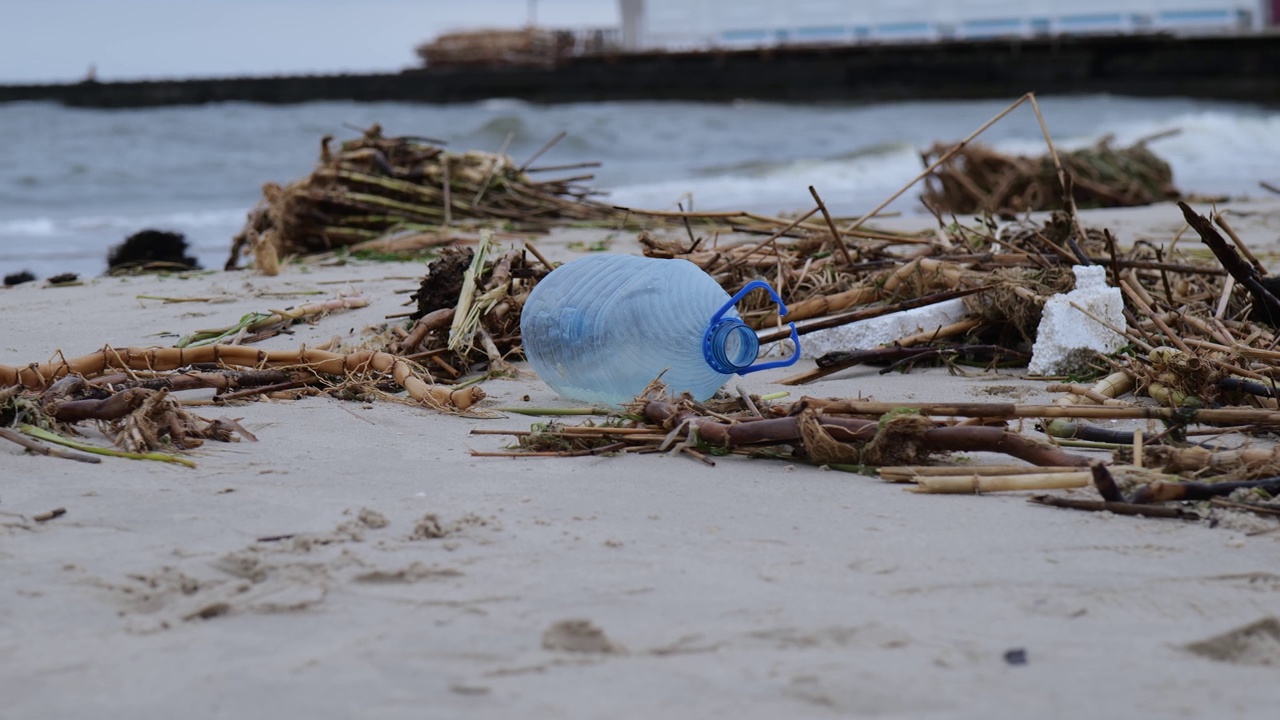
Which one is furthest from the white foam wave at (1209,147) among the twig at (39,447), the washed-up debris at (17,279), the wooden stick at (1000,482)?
the twig at (39,447)

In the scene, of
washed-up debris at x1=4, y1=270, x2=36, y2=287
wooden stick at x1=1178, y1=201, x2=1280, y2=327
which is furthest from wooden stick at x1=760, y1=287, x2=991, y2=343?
washed-up debris at x1=4, y1=270, x2=36, y2=287

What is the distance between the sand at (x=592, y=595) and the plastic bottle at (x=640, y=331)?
407mm

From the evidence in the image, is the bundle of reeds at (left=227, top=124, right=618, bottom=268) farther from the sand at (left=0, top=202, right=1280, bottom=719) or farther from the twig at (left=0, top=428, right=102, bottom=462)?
the sand at (left=0, top=202, right=1280, bottom=719)

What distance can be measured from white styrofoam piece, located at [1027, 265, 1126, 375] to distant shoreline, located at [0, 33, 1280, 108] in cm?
3092

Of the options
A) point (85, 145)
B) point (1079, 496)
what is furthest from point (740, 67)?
point (1079, 496)

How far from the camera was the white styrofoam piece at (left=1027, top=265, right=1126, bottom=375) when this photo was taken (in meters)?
3.32

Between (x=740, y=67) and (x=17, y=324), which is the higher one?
(x=740, y=67)

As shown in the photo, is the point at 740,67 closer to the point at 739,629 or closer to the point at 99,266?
the point at 99,266

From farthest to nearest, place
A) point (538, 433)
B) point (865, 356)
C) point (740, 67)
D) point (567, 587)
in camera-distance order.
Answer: point (740, 67) → point (865, 356) → point (538, 433) → point (567, 587)

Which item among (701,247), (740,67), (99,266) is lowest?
(99,266)

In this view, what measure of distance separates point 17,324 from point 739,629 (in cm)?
371

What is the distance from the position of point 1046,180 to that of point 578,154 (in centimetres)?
1024

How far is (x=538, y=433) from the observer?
2.54 meters

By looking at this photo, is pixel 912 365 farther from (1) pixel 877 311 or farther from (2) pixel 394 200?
(2) pixel 394 200
